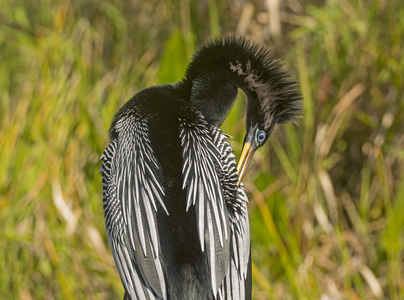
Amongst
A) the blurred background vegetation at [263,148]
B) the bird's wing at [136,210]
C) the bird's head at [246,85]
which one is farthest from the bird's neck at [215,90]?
the blurred background vegetation at [263,148]

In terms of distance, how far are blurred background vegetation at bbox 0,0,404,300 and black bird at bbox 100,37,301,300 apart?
3.26ft

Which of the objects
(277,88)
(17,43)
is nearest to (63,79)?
(17,43)

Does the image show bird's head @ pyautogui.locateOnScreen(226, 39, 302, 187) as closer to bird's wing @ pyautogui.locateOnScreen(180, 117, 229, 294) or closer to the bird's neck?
the bird's neck

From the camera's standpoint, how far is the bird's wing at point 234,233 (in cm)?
197

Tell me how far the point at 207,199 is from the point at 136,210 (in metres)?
0.21

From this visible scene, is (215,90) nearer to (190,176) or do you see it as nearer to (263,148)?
(190,176)

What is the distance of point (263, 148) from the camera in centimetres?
383

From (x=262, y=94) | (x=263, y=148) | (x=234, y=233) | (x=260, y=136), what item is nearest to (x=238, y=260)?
(x=234, y=233)

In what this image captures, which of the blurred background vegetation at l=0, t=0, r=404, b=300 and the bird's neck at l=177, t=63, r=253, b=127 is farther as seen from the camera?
the blurred background vegetation at l=0, t=0, r=404, b=300

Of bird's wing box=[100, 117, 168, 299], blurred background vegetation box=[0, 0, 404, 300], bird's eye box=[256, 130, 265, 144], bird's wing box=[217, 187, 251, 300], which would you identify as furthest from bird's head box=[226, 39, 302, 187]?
blurred background vegetation box=[0, 0, 404, 300]

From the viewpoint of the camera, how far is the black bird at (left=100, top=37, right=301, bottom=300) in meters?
1.81

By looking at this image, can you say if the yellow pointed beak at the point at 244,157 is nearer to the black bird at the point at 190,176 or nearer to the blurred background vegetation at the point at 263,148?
the black bird at the point at 190,176

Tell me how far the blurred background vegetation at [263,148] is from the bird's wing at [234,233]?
99 centimetres

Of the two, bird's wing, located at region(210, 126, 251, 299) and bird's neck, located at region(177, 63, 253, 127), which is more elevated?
bird's neck, located at region(177, 63, 253, 127)
